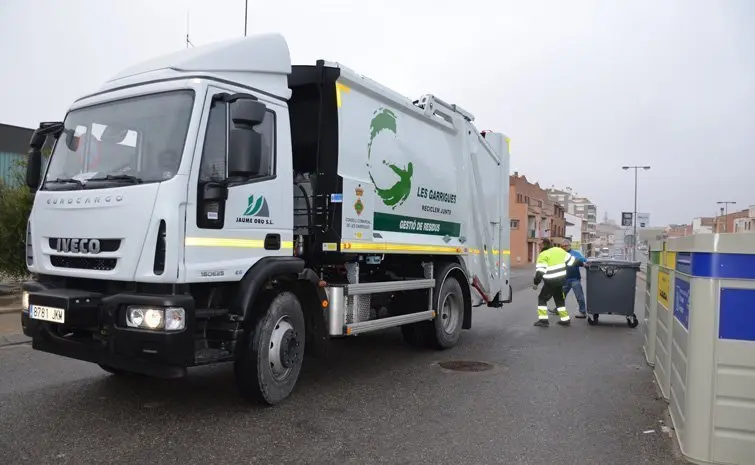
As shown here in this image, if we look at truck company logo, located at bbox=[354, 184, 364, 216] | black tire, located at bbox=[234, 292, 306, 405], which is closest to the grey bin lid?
truck company logo, located at bbox=[354, 184, 364, 216]

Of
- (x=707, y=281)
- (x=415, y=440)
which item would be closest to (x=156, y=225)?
(x=415, y=440)

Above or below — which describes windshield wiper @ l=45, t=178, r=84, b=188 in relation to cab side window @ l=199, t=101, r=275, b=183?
below

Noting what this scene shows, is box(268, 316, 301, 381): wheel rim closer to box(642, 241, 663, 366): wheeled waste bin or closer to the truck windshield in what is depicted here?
the truck windshield

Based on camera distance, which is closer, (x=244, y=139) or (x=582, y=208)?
(x=244, y=139)

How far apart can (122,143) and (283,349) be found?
210 centimetres

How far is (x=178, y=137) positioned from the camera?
164 inches

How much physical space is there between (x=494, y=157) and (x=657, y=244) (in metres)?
2.97

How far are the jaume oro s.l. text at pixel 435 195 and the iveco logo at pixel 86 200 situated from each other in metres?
3.75

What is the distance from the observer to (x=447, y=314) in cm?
785

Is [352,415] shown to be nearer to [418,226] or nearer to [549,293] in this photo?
[418,226]

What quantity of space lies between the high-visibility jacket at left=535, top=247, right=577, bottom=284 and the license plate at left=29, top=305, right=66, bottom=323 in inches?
321

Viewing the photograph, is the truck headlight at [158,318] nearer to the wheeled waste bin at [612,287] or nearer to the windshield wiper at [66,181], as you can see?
the windshield wiper at [66,181]

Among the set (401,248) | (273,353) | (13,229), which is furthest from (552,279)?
(13,229)

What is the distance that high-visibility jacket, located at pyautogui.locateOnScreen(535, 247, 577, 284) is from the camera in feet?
34.4
